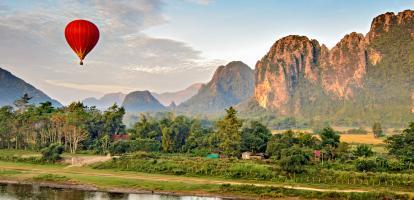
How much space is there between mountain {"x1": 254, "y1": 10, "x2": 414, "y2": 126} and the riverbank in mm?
78702

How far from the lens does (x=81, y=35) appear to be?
96.7ft

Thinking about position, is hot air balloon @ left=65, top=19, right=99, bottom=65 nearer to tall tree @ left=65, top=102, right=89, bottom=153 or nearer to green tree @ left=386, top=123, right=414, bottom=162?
tall tree @ left=65, top=102, right=89, bottom=153

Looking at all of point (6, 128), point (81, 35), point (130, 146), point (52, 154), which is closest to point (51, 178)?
point (52, 154)

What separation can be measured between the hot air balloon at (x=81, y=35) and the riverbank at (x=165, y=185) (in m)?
8.22

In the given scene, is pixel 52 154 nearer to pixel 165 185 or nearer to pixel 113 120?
pixel 165 185

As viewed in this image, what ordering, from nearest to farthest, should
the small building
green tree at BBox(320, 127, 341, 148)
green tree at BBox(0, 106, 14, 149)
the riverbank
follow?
the riverbank < the small building < green tree at BBox(320, 127, 341, 148) < green tree at BBox(0, 106, 14, 149)

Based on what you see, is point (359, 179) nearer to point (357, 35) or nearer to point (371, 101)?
point (371, 101)

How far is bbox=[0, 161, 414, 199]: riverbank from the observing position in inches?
1014

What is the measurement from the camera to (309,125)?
10581 centimetres

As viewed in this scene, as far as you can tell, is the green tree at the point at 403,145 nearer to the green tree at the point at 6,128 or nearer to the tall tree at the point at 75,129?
the tall tree at the point at 75,129

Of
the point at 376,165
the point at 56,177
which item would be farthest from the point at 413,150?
the point at 56,177

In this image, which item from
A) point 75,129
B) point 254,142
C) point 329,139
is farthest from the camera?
point 75,129

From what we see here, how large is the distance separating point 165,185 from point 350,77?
107m

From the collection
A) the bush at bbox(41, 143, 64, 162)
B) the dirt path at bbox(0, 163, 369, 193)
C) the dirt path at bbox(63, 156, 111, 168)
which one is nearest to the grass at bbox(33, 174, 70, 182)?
the dirt path at bbox(0, 163, 369, 193)
